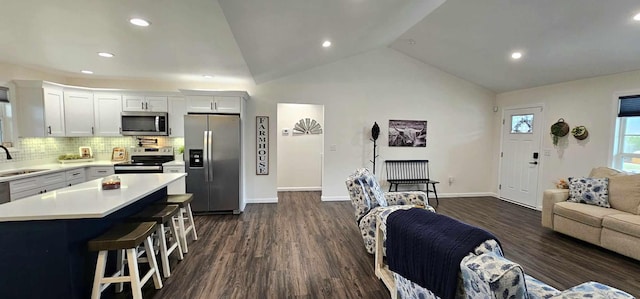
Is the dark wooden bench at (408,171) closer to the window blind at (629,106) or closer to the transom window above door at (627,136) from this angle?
the transom window above door at (627,136)

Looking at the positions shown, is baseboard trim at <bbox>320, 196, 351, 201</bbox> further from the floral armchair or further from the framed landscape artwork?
the floral armchair

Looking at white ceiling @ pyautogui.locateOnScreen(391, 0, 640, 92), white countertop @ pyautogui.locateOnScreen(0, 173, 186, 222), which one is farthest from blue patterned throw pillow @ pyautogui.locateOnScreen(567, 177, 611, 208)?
white countertop @ pyautogui.locateOnScreen(0, 173, 186, 222)

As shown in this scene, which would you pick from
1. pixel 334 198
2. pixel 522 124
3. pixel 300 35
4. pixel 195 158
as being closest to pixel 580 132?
pixel 522 124

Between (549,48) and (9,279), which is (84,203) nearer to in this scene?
(9,279)

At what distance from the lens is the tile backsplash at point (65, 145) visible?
13.0 ft

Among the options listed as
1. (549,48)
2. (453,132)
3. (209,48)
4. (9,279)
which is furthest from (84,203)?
(453,132)

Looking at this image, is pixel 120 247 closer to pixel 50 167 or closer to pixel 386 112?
pixel 50 167

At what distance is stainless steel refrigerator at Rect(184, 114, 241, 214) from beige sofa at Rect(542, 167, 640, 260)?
4898 millimetres

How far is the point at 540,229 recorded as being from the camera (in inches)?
162

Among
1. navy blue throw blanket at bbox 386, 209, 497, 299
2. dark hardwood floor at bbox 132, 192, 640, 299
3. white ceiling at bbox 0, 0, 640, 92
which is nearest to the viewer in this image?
navy blue throw blanket at bbox 386, 209, 497, 299

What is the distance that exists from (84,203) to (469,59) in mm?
5863

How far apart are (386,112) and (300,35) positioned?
306cm

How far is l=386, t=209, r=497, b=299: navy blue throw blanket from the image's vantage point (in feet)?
4.06

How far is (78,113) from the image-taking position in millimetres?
4496
